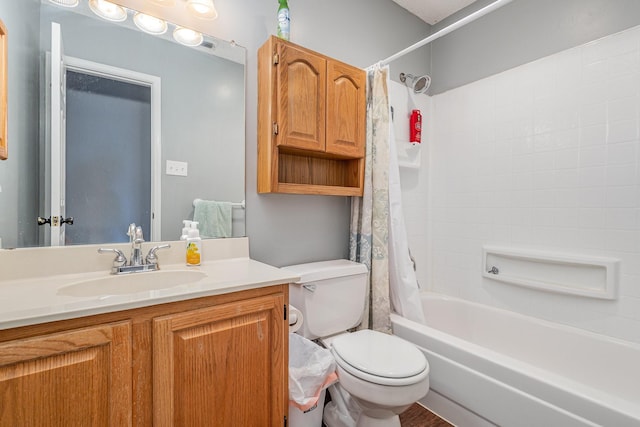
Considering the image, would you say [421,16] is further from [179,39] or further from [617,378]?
[617,378]

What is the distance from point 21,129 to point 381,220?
161 centimetres

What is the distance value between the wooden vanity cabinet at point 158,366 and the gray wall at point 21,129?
22.5 inches

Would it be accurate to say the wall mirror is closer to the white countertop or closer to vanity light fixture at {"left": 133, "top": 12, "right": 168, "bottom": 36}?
vanity light fixture at {"left": 133, "top": 12, "right": 168, "bottom": 36}

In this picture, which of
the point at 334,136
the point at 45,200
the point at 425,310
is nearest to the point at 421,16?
the point at 334,136

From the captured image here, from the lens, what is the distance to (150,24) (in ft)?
4.27

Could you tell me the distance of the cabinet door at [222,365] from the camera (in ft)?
2.85

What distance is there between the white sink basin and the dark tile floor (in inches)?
52.5

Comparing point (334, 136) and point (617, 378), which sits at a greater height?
point (334, 136)

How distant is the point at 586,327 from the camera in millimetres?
1648

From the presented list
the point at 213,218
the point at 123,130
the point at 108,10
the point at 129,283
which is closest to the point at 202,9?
the point at 108,10

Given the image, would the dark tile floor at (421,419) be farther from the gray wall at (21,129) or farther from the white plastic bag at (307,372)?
the gray wall at (21,129)

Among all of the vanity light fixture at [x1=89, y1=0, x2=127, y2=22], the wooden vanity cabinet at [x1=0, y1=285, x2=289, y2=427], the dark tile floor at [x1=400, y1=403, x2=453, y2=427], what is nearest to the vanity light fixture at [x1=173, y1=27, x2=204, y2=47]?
the vanity light fixture at [x1=89, y1=0, x2=127, y2=22]

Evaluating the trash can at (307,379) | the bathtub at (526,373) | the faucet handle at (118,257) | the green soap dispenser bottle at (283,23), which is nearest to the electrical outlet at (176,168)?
the faucet handle at (118,257)

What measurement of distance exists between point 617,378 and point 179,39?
2645 millimetres
